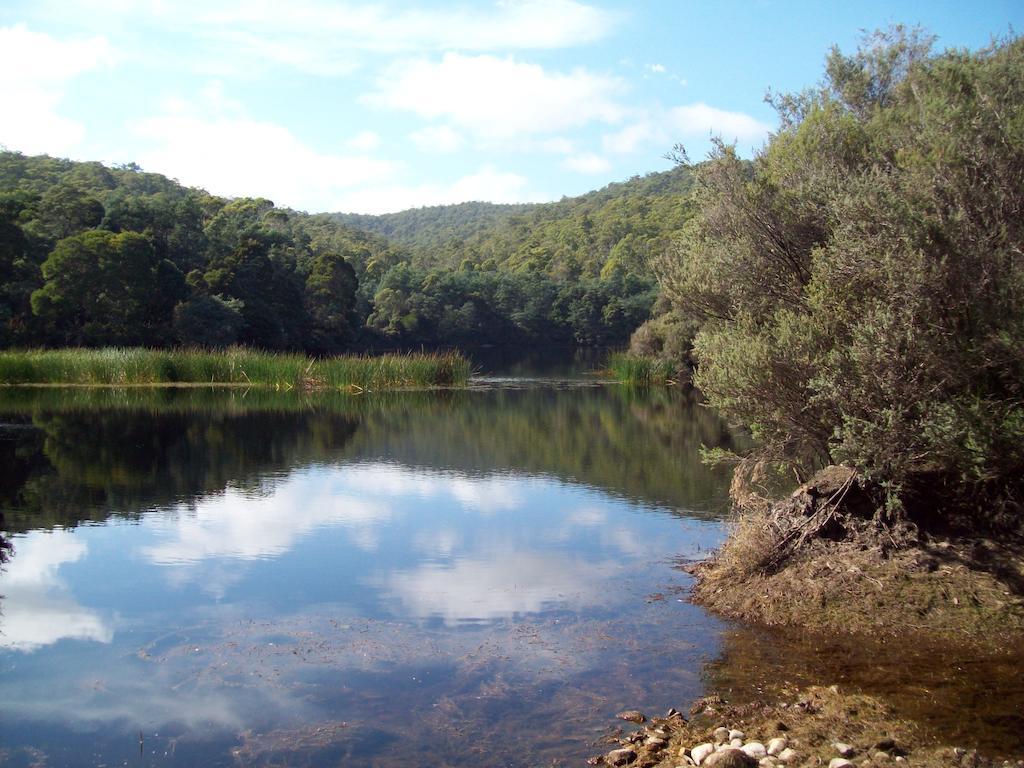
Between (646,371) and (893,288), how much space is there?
36922 millimetres

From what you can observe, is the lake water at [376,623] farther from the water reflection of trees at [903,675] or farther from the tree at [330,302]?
the tree at [330,302]

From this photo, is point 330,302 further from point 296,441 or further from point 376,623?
point 376,623

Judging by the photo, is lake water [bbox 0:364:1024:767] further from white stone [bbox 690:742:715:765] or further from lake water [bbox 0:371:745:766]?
white stone [bbox 690:742:715:765]

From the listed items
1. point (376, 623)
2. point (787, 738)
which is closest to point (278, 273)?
point (376, 623)

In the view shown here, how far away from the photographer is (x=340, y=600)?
970cm

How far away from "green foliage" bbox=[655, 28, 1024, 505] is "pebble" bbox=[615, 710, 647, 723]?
357cm

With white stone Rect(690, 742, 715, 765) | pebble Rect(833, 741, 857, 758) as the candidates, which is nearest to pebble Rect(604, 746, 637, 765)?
white stone Rect(690, 742, 715, 765)

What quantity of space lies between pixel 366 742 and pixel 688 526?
302 inches

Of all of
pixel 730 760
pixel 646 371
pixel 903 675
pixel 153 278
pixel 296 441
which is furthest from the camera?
pixel 153 278

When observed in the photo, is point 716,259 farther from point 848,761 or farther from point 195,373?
point 195,373

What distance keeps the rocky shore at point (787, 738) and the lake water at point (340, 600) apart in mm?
347

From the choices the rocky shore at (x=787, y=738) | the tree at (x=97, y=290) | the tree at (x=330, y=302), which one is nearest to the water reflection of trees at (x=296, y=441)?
the rocky shore at (x=787, y=738)

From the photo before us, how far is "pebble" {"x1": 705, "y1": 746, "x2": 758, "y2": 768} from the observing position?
17.4ft

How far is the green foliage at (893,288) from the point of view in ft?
28.0
